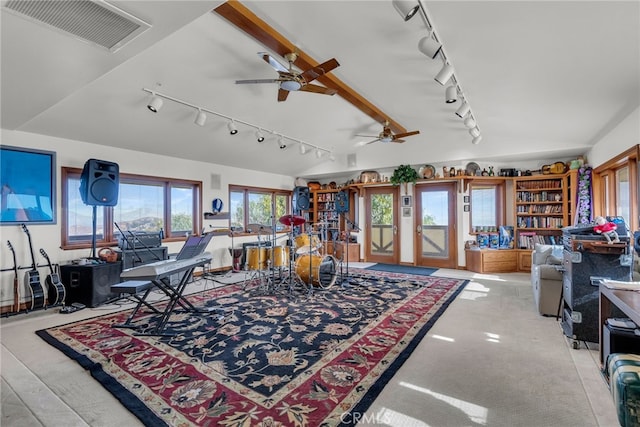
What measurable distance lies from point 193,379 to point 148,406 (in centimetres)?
35

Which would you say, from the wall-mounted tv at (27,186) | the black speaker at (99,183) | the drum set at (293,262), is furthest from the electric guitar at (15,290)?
the drum set at (293,262)

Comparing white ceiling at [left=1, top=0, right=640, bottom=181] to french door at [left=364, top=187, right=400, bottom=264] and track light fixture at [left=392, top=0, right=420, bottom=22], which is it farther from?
french door at [left=364, top=187, right=400, bottom=264]

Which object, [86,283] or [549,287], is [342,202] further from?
[86,283]

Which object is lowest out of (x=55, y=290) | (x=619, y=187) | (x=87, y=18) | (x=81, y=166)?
(x=55, y=290)

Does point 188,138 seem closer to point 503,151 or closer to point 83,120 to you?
point 83,120

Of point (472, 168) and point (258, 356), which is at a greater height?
point (472, 168)

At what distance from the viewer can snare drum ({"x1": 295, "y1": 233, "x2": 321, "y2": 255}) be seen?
4.90 metres

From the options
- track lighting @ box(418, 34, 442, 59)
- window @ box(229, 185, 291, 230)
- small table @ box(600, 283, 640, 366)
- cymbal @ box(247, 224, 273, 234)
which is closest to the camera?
small table @ box(600, 283, 640, 366)

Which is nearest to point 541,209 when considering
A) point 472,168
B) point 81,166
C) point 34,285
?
point 472,168

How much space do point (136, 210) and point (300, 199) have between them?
12.8ft

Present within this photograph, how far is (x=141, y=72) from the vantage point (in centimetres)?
356

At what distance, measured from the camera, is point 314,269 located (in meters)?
4.54

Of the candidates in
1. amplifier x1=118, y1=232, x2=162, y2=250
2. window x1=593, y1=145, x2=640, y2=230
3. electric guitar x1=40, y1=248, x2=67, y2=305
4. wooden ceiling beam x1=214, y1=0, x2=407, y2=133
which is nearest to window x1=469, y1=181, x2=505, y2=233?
window x1=593, y1=145, x2=640, y2=230

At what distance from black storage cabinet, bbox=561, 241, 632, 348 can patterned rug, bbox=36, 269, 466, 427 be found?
→ 1312 millimetres
